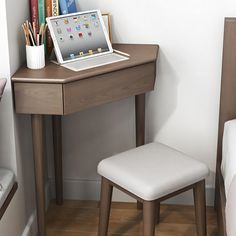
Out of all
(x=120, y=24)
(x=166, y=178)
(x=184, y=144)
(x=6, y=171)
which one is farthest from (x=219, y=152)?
(x=6, y=171)

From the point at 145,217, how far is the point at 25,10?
1003mm

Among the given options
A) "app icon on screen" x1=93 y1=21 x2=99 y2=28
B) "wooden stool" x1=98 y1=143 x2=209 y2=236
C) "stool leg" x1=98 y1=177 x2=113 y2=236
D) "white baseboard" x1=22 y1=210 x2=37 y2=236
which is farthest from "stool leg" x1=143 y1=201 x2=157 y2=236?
"app icon on screen" x1=93 y1=21 x2=99 y2=28

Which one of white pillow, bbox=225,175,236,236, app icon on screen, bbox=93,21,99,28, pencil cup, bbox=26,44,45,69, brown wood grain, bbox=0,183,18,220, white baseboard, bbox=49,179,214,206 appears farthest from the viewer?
white baseboard, bbox=49,179,214,206

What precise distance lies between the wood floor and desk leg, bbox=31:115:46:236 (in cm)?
23

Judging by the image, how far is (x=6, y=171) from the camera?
2.43 meters

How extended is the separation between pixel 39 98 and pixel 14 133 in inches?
8.1

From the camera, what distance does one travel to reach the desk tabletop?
228cm

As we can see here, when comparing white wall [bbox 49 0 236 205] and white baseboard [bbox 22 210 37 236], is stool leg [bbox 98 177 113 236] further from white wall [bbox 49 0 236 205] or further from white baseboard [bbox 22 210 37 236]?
white wall [bbox 49 0 236 205]

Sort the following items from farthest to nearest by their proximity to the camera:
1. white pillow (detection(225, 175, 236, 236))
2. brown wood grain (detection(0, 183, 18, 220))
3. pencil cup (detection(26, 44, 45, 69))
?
pencil cup (detection(26, 44, 45, 69)), brown wood grain (detection(0, 183, 18, 220)), white pillow (detection(225, 175, 236, 236))

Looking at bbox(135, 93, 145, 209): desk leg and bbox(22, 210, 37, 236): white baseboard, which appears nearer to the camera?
bbox(22, 210, 37, 236): white baseboard

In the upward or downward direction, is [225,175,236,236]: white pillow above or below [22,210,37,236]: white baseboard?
above

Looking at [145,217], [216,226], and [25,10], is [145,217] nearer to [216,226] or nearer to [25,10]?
[216,226]

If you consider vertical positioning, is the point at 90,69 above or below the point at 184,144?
above

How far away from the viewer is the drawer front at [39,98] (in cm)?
229
